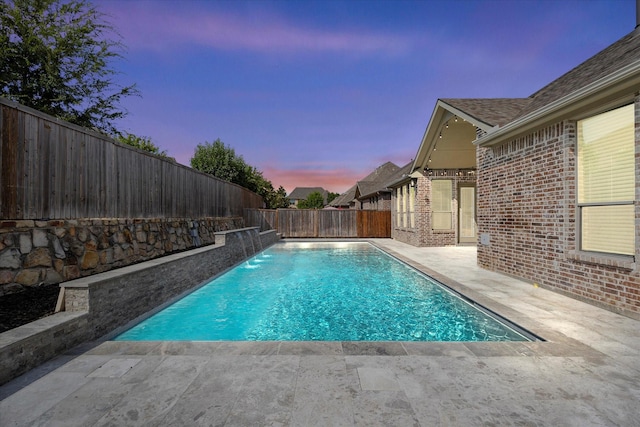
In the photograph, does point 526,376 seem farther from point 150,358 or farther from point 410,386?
point 150,358

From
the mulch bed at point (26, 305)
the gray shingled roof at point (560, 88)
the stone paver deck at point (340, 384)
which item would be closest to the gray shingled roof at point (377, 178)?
the gray shingled roof at point (560, 88)

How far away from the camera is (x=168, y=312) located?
5.36m

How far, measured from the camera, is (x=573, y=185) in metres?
5.50

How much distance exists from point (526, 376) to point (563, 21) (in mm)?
9737

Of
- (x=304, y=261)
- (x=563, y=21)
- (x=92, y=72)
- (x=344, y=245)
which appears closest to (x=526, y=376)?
(x=304, y=261)

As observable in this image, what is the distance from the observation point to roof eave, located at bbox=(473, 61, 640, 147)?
4219mm

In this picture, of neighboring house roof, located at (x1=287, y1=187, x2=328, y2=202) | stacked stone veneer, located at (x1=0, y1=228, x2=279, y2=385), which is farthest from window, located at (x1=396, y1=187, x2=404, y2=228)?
neighboring house roof, located at (x1=287, y1=187, x2=328, y2=202)

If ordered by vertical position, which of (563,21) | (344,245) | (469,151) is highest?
(563,21)

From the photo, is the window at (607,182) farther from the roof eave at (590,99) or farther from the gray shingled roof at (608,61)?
the gray shingled roof at (608,61)

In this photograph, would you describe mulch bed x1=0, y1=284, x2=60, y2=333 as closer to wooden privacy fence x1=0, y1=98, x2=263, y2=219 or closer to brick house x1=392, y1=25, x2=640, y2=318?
wooden privacy fence x1=0, y1=98, x2=263, y2=219

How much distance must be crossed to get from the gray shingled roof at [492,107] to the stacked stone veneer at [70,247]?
355 inches

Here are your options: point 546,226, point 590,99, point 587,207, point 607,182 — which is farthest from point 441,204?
point 590,99

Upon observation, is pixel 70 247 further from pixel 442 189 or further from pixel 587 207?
pixel 442 189

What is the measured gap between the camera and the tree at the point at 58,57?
421 inches
